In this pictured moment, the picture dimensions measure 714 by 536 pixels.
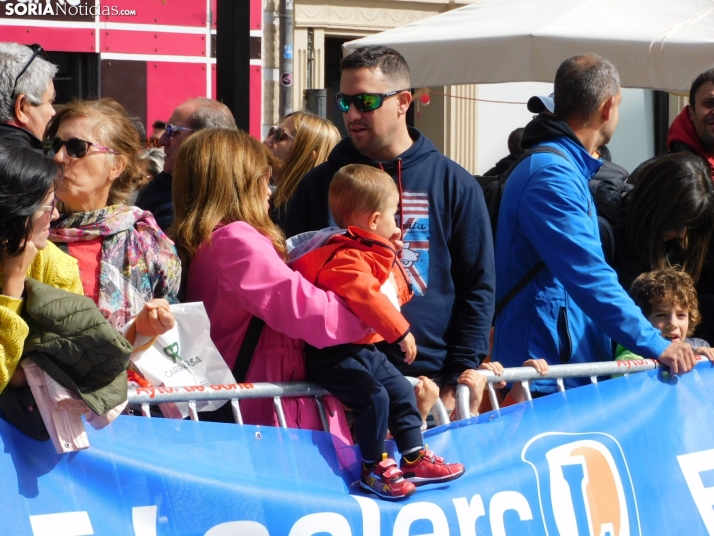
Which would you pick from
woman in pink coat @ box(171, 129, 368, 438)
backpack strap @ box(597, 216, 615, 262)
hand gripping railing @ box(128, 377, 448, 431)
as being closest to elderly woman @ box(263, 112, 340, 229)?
backpack strap @ box(597, 216, 615, 262)

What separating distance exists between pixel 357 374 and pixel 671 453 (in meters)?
1.51

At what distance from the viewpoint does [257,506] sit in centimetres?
309

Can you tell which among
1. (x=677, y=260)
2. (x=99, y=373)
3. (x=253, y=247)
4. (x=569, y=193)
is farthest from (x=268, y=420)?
(x=677, y=260)

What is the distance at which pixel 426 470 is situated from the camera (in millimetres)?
3322

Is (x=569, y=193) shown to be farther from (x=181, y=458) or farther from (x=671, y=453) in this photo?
(x=181, y=458)

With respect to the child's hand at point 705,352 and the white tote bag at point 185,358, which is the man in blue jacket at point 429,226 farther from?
the child's hand at point 705,352

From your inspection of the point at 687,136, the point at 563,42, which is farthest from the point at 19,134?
the point at 563,42

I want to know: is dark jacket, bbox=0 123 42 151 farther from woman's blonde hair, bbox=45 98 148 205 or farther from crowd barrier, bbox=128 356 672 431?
crowd barrier, bbox=128 356 672 431

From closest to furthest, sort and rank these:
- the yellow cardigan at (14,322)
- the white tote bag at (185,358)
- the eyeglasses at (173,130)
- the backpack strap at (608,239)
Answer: the yellow cardigan at (14,322) → the white tote bag at (185,358) → the backpack strap at (608,239) → the eyeglasses at (173,130)

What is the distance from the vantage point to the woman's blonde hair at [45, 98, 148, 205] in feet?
11.5

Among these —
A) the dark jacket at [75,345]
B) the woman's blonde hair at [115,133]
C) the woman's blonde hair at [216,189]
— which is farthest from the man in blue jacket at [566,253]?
the dark jacket at [75,345]

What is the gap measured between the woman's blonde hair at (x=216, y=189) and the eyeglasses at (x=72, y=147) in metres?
0.29

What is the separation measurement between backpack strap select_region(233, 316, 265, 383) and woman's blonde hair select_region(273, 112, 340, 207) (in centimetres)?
223

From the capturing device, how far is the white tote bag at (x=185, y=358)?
3174 millimetres
